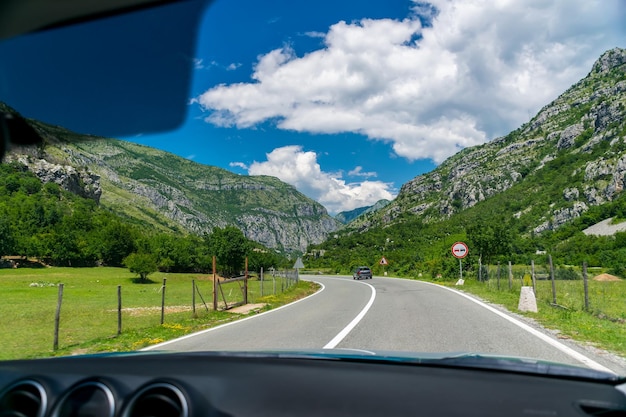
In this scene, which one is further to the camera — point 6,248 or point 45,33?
point 6,248

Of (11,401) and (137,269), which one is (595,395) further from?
(137,269)

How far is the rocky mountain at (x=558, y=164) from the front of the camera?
4862 inches

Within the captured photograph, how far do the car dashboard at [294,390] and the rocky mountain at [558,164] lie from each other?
127m

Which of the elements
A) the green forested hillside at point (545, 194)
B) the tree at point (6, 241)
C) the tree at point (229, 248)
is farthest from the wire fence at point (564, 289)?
the tree at point (6, 241)

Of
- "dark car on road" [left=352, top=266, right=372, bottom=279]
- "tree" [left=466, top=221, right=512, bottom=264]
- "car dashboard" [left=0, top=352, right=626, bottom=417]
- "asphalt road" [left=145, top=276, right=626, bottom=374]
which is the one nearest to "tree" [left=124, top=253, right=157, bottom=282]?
"dark car on road" [left=352, top=266, right=372, bottom=279]

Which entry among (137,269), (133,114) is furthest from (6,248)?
(133,114)

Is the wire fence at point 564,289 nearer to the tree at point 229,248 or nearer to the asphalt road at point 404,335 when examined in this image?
the asphalt road at point 404,335

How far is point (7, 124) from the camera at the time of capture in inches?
139

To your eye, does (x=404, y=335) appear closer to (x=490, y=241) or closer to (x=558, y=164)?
(x=490, y=241)

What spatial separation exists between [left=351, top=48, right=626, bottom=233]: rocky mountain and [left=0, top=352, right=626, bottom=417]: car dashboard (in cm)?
12692

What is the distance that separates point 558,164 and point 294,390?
159499 mm

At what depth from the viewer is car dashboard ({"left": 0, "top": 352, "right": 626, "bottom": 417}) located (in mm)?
1961

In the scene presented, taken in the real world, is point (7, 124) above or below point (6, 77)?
below

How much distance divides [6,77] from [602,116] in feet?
548
